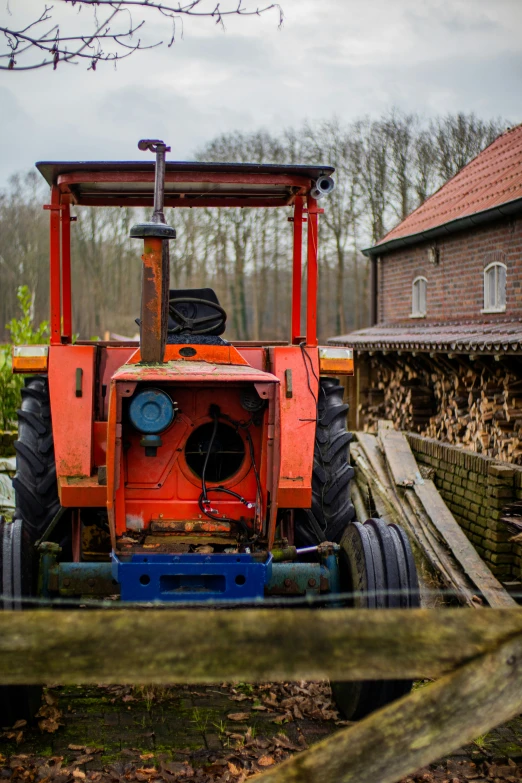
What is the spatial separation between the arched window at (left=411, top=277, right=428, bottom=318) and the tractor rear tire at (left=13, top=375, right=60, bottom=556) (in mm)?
10909

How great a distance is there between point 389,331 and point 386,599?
1141 centimetres

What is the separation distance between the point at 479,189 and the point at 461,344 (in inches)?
192

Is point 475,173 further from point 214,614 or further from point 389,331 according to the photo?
point 214,614

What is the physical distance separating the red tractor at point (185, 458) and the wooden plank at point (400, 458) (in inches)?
103

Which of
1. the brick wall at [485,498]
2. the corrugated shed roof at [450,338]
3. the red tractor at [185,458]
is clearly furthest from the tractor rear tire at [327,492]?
the corrugated shed roof at [450,338]

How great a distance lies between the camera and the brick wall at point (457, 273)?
11.7 metres

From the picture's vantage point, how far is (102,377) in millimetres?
5398

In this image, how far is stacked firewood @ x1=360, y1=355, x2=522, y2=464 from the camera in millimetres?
9750

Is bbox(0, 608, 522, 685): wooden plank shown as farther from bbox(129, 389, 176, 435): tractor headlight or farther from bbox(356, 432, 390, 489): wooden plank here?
bbox(356, 432, 390, 489): wooden plank

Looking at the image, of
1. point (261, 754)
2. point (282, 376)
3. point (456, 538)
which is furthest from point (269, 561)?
point (456, 538)

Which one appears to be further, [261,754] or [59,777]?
[261,754]

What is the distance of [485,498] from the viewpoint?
7164 millimetres

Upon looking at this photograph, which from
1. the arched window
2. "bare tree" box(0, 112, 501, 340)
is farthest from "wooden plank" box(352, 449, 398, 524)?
"bare tree" box(0, 112, 501, 340)

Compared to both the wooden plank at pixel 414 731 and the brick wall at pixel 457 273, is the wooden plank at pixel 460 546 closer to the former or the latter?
the wooden plank at pixel 414 731
